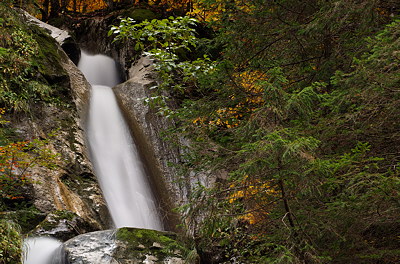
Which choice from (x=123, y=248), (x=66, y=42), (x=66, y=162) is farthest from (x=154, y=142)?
(x=66, y=42)

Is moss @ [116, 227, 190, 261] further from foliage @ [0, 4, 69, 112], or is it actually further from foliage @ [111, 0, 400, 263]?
foliage @ [0, 4, 69, 112]

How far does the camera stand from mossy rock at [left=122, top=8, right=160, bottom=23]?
1575 cm

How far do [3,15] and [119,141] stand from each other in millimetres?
4073

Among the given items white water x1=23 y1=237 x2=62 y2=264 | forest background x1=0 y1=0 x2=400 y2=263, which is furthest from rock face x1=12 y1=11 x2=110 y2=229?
white water x1=23 y1=237 x2=62 y2=264

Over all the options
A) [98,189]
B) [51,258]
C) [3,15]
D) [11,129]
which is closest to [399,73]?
[51,258]

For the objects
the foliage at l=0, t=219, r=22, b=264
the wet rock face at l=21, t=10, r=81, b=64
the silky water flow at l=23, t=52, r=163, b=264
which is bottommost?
the silky water flow at l=23, t=52, r=163, b=264

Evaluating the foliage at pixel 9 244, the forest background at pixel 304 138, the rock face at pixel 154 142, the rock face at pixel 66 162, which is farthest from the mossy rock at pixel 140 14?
the foliage at pixel 9 244

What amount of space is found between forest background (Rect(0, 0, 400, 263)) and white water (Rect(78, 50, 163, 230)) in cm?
207

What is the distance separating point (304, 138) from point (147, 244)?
3217 millimetres

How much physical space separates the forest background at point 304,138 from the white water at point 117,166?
207cm

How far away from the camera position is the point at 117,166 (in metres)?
9.61

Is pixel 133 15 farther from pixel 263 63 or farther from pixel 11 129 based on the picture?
pixel 263 63

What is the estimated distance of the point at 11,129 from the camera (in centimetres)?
771

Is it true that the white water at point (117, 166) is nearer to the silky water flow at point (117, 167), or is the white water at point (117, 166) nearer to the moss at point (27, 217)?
the silky water flow at point (117, 167)
